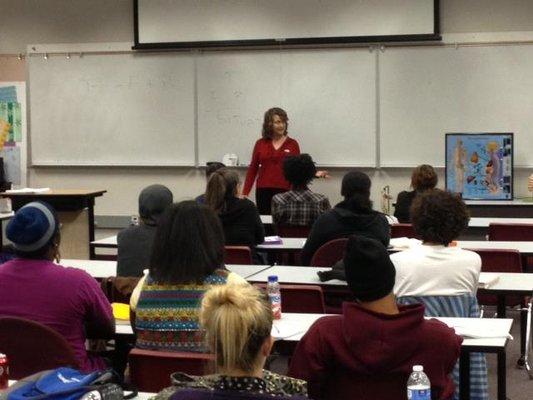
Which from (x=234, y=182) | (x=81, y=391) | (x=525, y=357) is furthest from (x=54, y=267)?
(x=525, y=357)

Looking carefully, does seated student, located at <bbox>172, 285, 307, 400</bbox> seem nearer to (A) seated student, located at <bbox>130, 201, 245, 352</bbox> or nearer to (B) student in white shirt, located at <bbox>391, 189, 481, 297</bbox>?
(A) seated student, located at <bbox>130, 201, 245, 352</bbox>

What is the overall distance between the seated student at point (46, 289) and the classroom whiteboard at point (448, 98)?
240 inches

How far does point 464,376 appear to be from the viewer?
368 cm

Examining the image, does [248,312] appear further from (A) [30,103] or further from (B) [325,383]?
(A) [30,103]

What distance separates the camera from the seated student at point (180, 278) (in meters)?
3.39

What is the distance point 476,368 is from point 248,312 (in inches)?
72.2

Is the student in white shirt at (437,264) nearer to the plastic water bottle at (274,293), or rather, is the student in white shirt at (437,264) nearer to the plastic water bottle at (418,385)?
the plastic water bottle at (274,293)

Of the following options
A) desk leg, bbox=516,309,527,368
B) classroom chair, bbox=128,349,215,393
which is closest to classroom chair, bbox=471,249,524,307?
desk leg, bbox=516,309,527,368

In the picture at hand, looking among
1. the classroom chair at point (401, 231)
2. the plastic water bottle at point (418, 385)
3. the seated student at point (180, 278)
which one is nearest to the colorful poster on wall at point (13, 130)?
the classroom chair at point (401, 231)

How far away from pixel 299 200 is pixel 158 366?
11.8 feet

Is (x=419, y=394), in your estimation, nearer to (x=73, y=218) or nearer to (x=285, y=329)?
(x=285, y=329)

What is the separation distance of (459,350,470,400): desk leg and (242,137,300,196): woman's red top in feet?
17.7

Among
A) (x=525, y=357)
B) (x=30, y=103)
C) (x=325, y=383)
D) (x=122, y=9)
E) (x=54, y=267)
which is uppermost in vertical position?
(x=122, y=9)

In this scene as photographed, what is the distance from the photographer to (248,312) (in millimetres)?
2273
